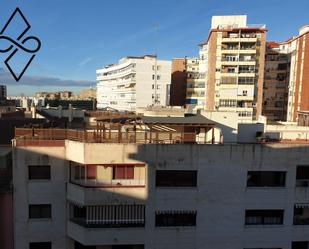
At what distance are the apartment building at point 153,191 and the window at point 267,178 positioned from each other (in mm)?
61

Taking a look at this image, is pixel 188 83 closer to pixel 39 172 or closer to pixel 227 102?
pixel 227 102

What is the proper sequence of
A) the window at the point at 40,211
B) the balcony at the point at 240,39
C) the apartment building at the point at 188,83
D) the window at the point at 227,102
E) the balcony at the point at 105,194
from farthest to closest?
the apartment building at the point at 188,83 < the window at the point at 227,102 < the balcony at the point at 240,39 < the window at the point at 40,211 < the balcony at the point at 105,194

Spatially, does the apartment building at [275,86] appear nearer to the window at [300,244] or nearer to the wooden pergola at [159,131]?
the window at [300,244]

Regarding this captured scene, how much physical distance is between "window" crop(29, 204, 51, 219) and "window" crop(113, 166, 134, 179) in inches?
192

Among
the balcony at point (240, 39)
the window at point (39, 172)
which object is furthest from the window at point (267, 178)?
the balcony at point (240, 39)

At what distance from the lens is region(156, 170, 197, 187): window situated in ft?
57.8

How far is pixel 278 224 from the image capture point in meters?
18.2

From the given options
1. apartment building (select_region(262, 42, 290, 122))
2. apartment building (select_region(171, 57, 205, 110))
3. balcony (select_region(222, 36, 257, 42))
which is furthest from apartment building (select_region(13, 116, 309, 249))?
apartment building (select_region(262, 42, 290, 122))

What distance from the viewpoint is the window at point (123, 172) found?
1736 cm

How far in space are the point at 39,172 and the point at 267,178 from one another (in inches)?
578

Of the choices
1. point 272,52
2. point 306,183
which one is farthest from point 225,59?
point 306,183

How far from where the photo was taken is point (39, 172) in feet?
57.6

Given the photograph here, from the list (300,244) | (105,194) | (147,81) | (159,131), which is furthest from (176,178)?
(147,81)

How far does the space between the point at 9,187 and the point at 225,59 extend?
5498 cm
